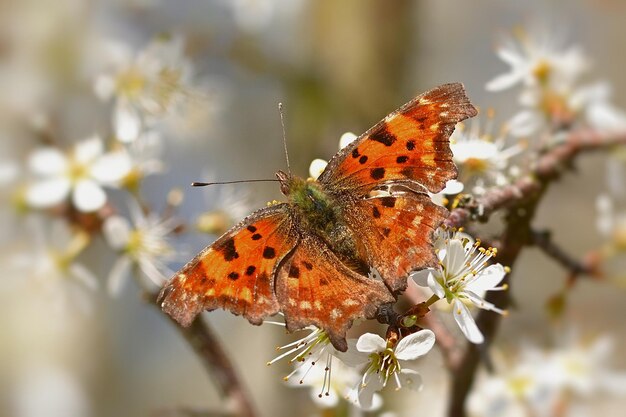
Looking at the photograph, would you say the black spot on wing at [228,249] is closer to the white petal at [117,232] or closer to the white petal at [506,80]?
the white petal at [117,232]

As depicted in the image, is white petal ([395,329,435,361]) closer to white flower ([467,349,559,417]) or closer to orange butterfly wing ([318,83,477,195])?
orange butterfly wing ([318,83,477,195])

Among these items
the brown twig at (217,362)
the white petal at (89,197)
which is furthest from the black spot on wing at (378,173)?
the white petal at (89,197)

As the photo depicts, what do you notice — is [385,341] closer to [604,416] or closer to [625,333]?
[604,416]

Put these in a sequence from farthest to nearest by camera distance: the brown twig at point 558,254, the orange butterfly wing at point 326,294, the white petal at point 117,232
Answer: the white petal at point 117,232, the brown twig at point 558,254, the orange butterfly wing at point 326,294

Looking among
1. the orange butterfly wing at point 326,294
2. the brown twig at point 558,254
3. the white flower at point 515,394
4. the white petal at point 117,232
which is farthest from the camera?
the white flower at point 515,394

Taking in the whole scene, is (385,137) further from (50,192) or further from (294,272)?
(50,192)

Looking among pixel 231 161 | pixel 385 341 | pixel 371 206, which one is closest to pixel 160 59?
pixel 371 206
